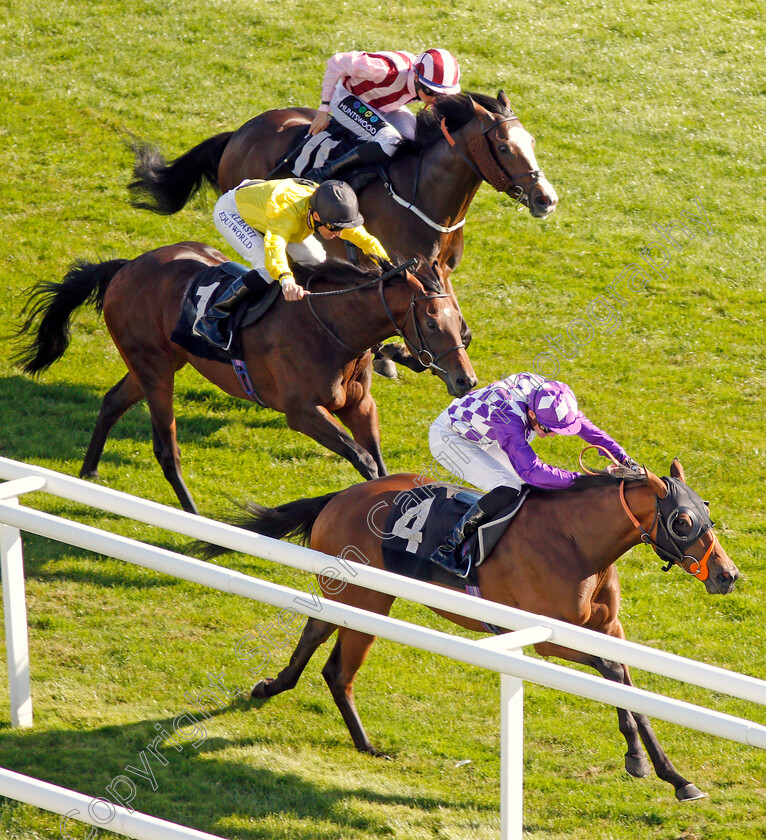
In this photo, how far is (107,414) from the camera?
8094 millimetres

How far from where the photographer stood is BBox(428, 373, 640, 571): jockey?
5.31m

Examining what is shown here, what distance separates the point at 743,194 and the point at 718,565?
916 centimetres

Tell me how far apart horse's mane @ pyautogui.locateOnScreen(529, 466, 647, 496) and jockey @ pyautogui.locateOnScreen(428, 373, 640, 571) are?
35 mm

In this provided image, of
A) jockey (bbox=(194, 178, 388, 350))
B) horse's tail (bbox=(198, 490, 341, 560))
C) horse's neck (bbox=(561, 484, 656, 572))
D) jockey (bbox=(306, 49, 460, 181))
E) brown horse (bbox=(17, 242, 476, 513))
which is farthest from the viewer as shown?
jockey (bbox=(306, 49, 460, 181))

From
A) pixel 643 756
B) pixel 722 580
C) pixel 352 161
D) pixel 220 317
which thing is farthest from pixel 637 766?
pixel 352 161

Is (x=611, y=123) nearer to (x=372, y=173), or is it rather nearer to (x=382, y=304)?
(x=372, y=173)

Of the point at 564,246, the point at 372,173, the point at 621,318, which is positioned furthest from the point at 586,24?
the point at 372,173

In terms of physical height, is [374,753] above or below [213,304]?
below

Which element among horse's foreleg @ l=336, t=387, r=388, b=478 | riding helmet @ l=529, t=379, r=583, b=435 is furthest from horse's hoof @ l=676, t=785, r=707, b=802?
horse's foreleg @ l=336, t=387, r=388, b=478

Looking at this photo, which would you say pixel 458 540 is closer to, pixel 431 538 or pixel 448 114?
pixel 431 538

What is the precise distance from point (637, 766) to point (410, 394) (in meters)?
5.03

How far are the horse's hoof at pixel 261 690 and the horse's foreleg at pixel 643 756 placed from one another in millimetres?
1609

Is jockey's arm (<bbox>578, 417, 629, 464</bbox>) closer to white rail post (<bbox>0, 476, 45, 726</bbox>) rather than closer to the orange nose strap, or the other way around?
the orange nose strap

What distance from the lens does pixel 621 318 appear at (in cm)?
1109
